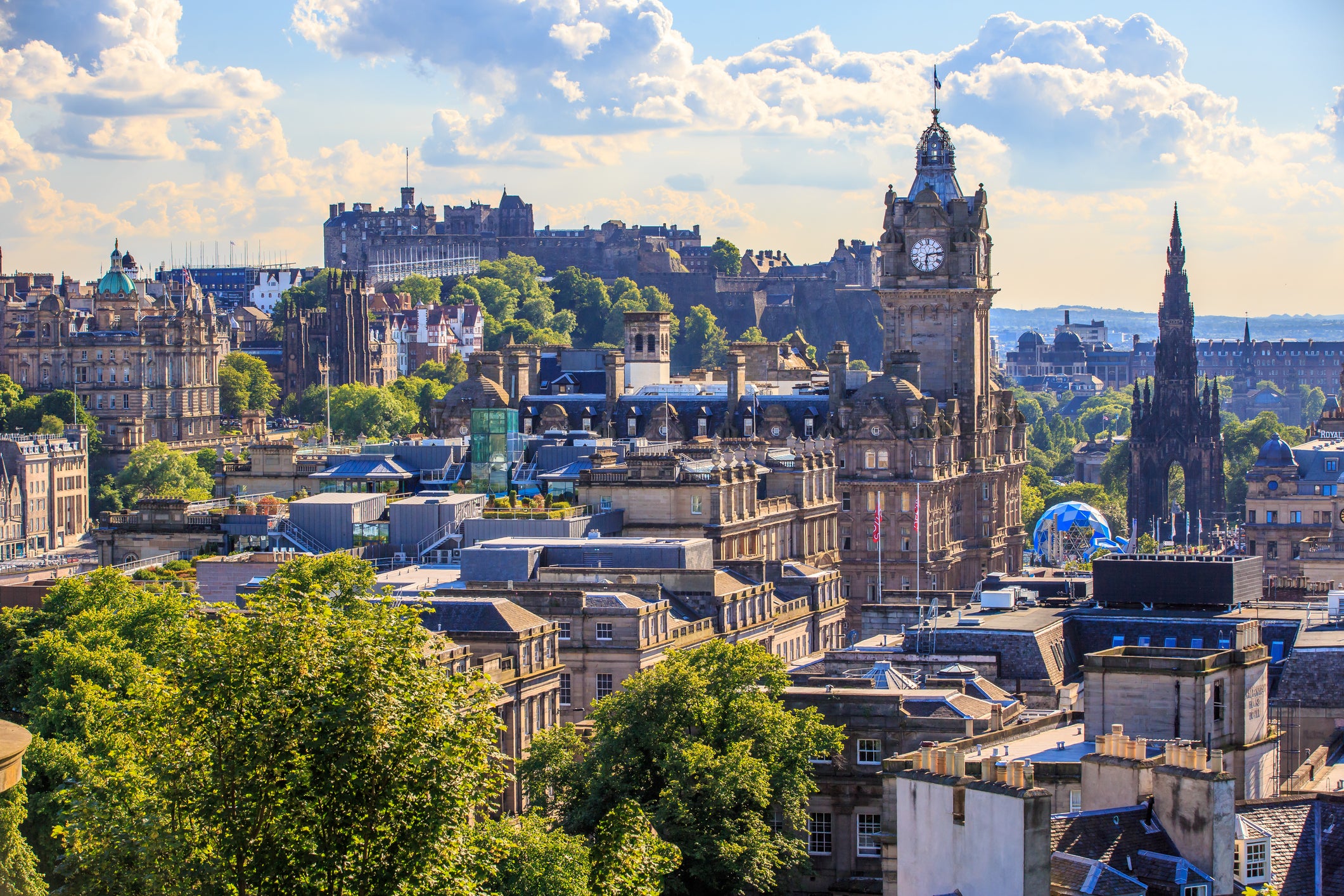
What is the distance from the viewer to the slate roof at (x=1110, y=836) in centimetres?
4766

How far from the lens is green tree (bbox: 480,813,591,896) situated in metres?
56.5

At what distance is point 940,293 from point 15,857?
A: 109328 millimetres

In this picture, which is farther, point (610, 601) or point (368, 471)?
point (368, 471)

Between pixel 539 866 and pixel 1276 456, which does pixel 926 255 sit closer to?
pixel 1276 456

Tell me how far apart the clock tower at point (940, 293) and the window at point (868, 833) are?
91246 millimetres

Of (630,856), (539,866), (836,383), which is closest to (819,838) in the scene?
(630,856)

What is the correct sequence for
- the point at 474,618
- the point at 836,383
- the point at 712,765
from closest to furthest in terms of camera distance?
the point at 712,765
the point at 474,618
the point at 836,383

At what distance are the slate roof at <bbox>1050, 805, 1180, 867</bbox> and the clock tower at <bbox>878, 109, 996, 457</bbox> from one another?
110 meters

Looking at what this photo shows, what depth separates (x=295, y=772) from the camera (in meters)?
47.8

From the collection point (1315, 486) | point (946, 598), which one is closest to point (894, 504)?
point (1315, 486)

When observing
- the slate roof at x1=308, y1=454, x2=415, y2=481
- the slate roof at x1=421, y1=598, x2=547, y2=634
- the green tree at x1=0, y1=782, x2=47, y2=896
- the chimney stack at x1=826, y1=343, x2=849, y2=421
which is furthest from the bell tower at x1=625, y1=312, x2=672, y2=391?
the green tree at x1=0, y1=782, x2=47, y2=896

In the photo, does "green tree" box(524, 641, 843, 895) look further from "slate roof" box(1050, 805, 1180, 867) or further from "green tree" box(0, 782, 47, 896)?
→ "slate roof" box(1050, 805, 1180, 867)

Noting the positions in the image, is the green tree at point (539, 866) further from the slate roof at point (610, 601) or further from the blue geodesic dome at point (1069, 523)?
the blue geodesic dome at point (1069, 523)

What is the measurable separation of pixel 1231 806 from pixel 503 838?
1560 centimetres
